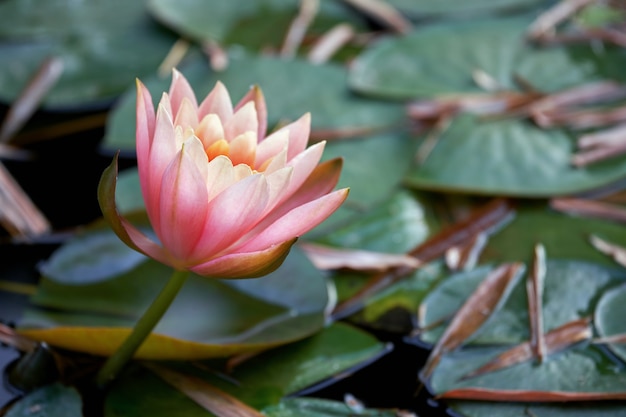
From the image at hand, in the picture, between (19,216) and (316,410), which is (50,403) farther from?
(19,216)

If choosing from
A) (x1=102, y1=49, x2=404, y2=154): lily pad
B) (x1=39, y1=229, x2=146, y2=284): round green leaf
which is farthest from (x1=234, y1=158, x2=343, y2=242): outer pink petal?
(x1=102, y1=49, x2=404, y2=154): lily pad

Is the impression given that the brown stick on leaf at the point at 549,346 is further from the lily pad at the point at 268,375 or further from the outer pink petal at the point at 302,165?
the outer pink petal at the point at 302,165

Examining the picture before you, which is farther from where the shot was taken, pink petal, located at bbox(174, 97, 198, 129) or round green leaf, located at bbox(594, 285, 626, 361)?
round green leaf, located at bbox(594, 285, 626, 361)

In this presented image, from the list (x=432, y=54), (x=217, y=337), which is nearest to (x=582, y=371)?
Result: (x=217, y=337)

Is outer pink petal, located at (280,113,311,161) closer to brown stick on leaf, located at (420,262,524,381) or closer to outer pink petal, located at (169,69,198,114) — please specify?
outer pink petal, located at (169,69,198,114)

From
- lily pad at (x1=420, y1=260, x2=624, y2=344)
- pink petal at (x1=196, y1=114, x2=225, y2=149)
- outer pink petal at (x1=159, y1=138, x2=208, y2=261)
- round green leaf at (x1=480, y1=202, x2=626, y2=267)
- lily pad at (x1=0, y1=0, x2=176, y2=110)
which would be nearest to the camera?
outer pink petal at (x1=159, y1=138, x2=208, y2=261)

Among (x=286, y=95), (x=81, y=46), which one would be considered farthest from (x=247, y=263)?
(x=81, y=46)
